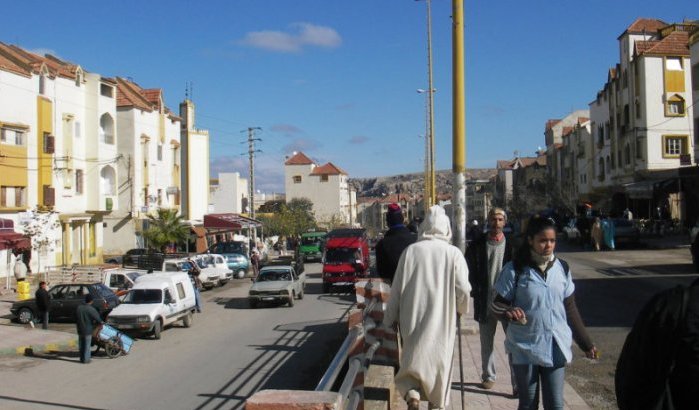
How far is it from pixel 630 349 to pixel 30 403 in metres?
12.0

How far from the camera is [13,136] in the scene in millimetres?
35281

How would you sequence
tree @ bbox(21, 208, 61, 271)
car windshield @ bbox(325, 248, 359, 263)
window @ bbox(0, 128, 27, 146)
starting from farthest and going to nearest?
window @ bbox(0, 128, 27, 146)
tree @ bbox(21, 208, 61, 271)
car windshield @ bbox(325, 248, 359, 263)

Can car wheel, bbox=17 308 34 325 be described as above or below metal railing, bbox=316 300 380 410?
below

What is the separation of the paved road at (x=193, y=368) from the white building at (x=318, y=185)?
103 metres

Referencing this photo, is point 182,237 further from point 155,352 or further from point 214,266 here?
point 155,352

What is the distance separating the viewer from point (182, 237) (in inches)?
1718

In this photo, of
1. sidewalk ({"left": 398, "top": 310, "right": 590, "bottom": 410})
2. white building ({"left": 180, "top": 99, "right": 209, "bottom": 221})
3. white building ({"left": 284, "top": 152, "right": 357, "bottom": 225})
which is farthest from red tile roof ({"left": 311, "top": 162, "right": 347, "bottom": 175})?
sidewalk ({"left": 398, "top": 310, "right": 590, "bottom": 410})

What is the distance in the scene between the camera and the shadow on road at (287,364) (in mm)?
12359

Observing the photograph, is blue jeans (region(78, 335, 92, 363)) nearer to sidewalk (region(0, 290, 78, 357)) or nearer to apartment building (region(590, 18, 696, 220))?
sidewalk (region(0, 290, 78, 357))

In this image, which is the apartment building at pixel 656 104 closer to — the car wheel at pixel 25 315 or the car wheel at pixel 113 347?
the car wheel at pixel 25 315

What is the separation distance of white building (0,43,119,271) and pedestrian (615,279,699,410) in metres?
36.4

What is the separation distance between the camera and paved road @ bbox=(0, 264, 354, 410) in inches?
487

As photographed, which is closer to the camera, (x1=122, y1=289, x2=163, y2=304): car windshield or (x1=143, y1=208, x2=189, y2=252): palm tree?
(x1=122, y1=289, x2=163, y2=304): car windshield

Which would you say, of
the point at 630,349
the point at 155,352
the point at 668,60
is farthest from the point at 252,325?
the point at 668,60
